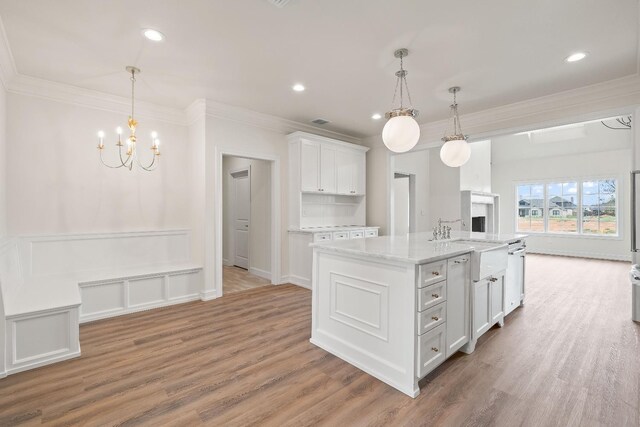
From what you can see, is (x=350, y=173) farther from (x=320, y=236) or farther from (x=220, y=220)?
(x=220, y=220)

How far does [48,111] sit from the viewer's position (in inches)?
133

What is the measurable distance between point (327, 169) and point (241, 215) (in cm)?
229

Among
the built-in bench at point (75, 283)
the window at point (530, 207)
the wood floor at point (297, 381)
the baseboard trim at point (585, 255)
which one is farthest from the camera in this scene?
the window at point (530, 207)

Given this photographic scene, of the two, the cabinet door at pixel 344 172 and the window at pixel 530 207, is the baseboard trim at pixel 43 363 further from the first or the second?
the window at pixel 530 207

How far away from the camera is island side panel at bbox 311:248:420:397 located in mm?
1979

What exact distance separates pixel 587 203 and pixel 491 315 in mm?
7442

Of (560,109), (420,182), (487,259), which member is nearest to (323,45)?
(487,259)

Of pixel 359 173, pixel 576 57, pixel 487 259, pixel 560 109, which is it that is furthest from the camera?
pixel 359 173

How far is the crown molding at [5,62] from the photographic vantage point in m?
2.48

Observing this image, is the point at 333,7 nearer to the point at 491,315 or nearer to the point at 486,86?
the point at 486,86

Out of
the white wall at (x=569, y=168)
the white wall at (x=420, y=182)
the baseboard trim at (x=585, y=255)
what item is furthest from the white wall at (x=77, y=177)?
the baseboard trim at (x=585, y=255)

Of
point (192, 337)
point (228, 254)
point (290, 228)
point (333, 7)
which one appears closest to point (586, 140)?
point (290, 228)

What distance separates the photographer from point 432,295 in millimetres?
2076

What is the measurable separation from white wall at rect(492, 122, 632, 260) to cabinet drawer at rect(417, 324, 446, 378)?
22.6ft
